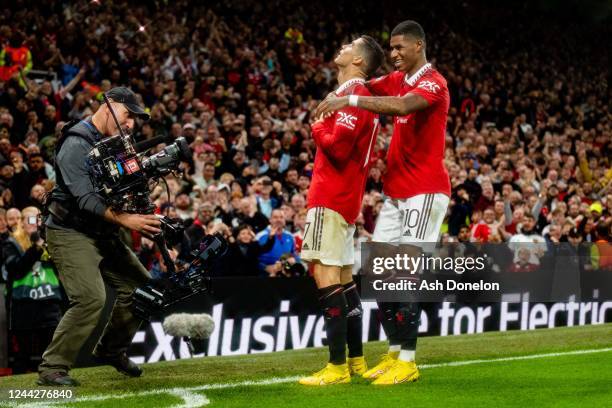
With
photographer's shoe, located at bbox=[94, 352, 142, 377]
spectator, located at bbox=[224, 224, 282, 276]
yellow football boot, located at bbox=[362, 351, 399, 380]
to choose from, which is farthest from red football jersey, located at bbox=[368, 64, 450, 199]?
spectator, located at bbox=[224, 224, 282, 276]

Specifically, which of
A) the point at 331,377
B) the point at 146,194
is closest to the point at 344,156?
the point at 146,194

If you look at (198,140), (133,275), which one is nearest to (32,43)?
(198,140)

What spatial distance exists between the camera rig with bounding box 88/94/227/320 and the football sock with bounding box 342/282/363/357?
3.29ft

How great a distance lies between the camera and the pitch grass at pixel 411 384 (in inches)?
247

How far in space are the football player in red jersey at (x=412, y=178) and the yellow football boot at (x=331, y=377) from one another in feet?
0.67

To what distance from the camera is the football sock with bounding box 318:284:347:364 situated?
683 centimetres

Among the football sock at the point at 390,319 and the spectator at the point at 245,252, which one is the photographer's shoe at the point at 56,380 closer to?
the football sock at the point at 390,319

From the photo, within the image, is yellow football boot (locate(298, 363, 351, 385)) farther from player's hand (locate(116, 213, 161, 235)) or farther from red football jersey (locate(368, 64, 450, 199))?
player's hand (locate(116, 213, 161, 235))

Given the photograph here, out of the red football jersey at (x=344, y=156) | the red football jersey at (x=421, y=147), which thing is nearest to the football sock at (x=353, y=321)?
the red football jersey at (x=344, y=156)

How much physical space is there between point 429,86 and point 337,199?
3.26ft

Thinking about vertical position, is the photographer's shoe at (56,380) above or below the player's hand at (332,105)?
below

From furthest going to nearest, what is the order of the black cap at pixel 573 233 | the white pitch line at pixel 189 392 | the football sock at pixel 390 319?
the black cap at pixel 573 233 → the football sock at pixel 390 319 → the white pitch line at pixel 189 392

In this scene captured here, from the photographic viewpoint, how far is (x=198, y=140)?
15.1 meters

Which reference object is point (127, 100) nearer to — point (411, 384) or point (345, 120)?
point (345, 120)
